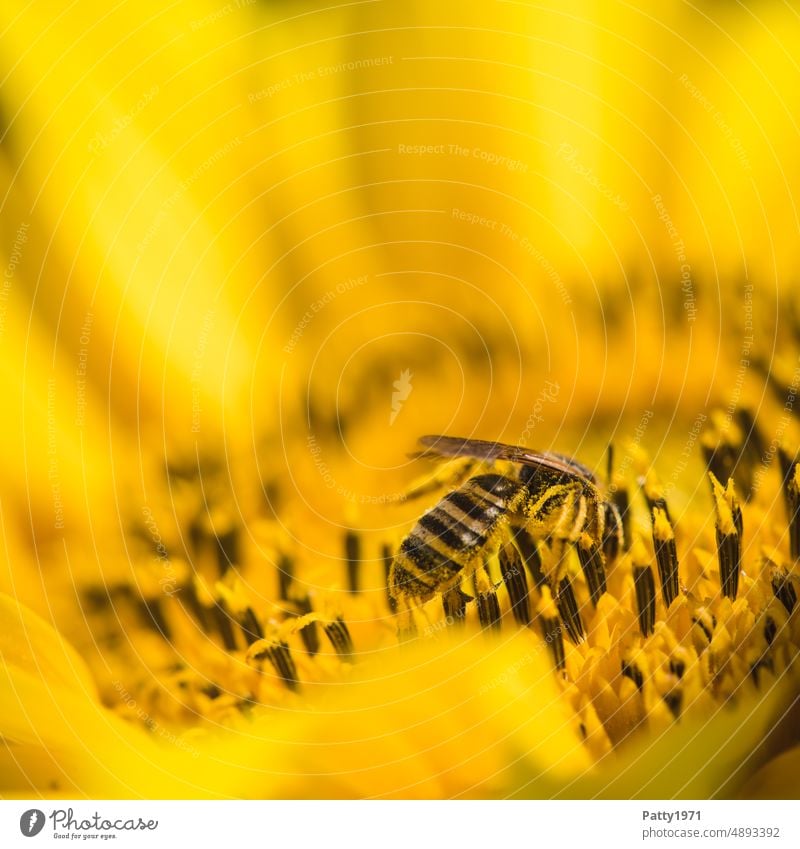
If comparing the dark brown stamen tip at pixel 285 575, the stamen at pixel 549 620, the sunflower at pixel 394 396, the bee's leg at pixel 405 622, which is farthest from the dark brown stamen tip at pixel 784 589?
the dark brown stamen tip at pixel 285 575

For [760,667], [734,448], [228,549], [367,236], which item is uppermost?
[367,236]

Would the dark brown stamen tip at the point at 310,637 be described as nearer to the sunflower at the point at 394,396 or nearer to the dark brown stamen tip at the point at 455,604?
the sunflower at the point at 394,396

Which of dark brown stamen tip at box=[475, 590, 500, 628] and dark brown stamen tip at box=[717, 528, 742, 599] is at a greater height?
dark brown stamen tip at box=[475, 590, 500, 628]

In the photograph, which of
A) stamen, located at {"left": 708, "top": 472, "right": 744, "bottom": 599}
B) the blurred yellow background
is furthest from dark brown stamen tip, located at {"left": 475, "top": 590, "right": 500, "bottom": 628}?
stamen, located at {"left": 708, "top": 472, "right": 744, "bottom": 599}

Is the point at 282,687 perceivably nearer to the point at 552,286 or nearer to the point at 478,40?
the point at 552,286

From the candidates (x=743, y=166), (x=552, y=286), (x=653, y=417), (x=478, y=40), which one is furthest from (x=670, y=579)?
(x=478, y=40)

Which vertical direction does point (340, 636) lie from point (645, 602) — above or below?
above

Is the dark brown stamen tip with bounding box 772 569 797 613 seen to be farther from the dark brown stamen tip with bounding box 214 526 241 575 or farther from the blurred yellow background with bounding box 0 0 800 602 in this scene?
the dark brown stamen tip with bounding box 214 526 241 575

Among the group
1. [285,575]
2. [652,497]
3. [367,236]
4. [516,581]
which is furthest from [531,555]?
[367,236]

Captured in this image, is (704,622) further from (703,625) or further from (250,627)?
(250,627)
